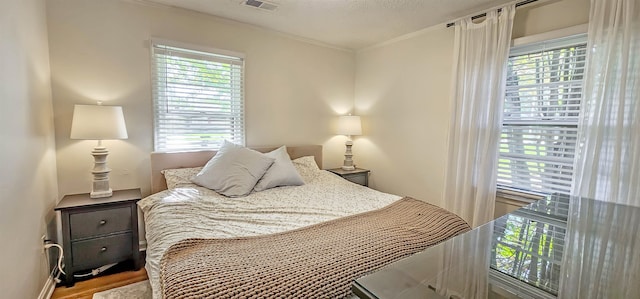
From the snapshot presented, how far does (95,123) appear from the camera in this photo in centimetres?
218

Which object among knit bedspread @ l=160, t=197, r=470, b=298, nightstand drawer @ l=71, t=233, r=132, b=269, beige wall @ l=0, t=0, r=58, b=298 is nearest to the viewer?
knit bedspread @ l=160, t=197, r=470, b=298

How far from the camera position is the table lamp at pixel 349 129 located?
378cm

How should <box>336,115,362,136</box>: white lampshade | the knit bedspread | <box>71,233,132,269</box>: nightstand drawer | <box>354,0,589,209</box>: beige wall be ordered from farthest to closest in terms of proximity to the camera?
1. <box>336,115,362,136</box>: white lampshade
2. <box>354,0,589,209</box>: beige wall
3. <box>71,233,132,269</box>: nightstand drawer
4. the knit bedspread

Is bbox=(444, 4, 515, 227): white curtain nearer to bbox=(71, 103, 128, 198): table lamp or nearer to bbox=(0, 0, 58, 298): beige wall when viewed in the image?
bbox=(71, 103, 128, 198): table lamp

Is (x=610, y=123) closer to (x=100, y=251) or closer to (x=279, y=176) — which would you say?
(x=279, y=176)

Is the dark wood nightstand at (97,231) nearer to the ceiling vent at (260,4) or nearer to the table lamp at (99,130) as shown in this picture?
the table lamp at (99,130)

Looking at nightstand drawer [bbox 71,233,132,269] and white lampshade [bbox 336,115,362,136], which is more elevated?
white lampshade [bbox 336,115,362,136]

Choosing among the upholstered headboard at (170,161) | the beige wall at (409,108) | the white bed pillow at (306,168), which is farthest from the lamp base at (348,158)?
the upholstered headboard at (170,161)

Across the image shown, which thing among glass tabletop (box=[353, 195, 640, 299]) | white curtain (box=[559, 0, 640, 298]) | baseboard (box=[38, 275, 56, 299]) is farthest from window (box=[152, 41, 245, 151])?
white curtain (box=[559, 0, 640, 298])

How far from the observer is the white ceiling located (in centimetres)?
252

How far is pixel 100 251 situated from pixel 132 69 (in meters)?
1.58

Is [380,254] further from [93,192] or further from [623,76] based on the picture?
[93,192]

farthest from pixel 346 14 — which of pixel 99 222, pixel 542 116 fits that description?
pixel 99 222

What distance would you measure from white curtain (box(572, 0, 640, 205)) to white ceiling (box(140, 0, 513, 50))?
2.62ft
